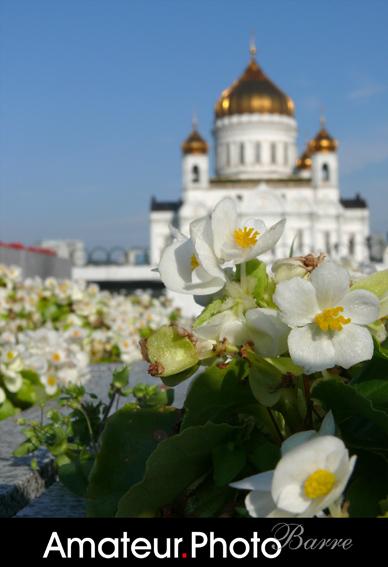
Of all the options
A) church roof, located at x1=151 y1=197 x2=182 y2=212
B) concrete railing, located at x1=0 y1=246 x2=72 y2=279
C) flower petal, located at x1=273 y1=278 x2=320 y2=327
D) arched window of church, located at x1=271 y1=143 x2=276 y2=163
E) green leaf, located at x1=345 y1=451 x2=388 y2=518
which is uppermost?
arched window of church, located at x1=271 y1=143 x2=276 y2=163

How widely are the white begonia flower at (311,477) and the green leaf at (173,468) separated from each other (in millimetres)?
148

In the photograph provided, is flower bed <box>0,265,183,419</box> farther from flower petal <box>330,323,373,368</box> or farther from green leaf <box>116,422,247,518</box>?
flower petal <box>330,323,373,368</box>

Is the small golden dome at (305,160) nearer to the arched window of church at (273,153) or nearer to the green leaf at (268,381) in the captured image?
the arched window of church at (273,153)

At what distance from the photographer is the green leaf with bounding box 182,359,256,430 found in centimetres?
85

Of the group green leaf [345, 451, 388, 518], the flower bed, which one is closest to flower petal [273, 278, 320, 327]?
green leaf [345, 451, 388, 518]

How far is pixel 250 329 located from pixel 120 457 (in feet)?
1.04

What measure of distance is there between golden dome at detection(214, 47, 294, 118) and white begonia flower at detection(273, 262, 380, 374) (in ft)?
166

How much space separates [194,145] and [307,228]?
10.3 metres

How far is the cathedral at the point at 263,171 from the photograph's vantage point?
47250 mm

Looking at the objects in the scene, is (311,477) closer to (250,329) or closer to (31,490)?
(250,329)

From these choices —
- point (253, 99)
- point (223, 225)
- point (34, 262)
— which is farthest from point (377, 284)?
point (253, 99)

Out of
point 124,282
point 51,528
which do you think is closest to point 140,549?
Answer: point 51,528

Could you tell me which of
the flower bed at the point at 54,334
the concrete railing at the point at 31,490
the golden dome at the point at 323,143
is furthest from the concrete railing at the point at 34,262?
the golden dome at the point at 323,143

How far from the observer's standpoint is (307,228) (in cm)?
4688
